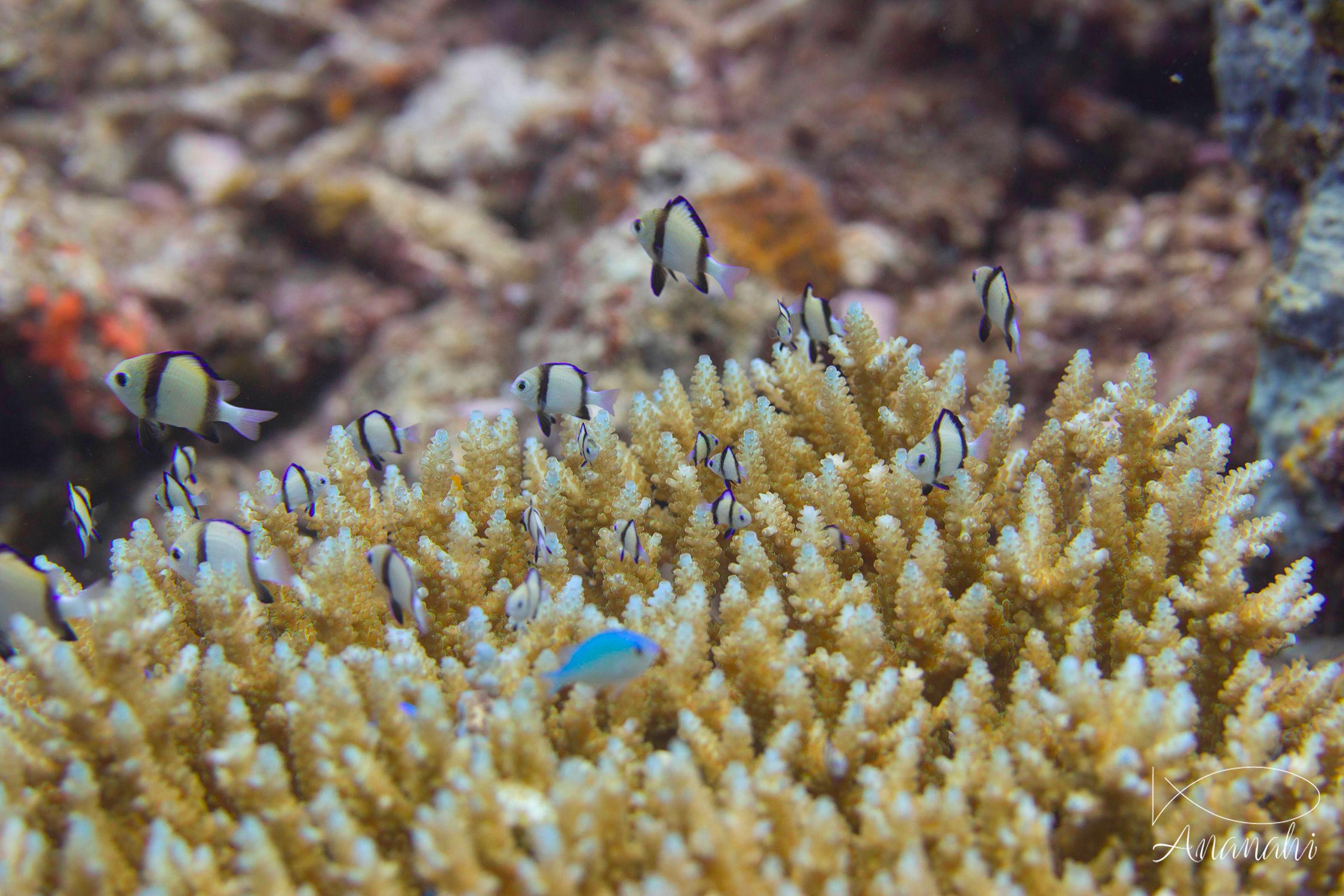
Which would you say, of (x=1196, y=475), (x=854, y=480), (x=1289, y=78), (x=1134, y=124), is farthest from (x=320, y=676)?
(x=1134, y=124)

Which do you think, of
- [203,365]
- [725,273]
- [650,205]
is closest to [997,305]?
[725,273]

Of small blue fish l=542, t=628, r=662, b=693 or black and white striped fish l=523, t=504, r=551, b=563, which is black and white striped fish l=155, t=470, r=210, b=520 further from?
small blue fish l=542, t=628, r=662, b=693

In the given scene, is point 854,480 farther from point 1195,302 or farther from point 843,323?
point 1195,302

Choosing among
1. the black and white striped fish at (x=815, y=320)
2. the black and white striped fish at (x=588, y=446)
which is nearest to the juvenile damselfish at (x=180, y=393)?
the black and white striped fish at (x=588, y=446)

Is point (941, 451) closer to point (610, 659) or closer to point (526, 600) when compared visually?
point (610, 659)

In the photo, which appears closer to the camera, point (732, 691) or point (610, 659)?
point (610, 659)

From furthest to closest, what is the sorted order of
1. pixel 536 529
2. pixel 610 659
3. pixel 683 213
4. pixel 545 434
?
1. pixel 545 434
2. pixel 683 213
3. pixel 536 529
4. pixel 610 659

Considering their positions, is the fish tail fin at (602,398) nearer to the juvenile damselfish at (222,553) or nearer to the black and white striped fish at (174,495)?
the juvenile damselfish at (222,553)
